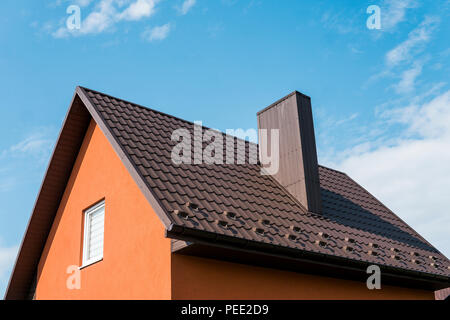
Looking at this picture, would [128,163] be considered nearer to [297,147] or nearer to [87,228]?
[87,228]

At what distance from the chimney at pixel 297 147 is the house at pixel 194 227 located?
0.03 m

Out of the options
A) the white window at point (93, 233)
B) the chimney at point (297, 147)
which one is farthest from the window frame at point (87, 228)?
the chimney at point (297, 147)

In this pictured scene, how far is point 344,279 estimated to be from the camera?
967 cm

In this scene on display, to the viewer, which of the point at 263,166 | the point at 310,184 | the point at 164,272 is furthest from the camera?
the point at 263,166

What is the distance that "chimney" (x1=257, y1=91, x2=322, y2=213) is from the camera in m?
10.8

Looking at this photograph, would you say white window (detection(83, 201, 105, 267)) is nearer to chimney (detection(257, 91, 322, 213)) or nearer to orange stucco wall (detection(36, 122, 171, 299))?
orange stucco wall (detection(36, 122, 171, 299))

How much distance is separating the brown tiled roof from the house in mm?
35

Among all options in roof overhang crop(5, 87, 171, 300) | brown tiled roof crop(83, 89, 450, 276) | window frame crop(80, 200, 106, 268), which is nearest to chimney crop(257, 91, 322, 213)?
brown tiled roof crop(83, 89, 450, 276)

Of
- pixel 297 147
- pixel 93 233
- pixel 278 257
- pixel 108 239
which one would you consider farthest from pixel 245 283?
pixel 297 147

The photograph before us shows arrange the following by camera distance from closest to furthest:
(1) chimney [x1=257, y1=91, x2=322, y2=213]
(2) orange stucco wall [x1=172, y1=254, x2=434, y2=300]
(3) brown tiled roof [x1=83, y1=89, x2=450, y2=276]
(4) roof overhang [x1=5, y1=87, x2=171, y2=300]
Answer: (2) orange stucco wall [x1=172, y1=254, x2=434, y2=300], (3) brown tiled roof [x1=83, y1=89, x2=450, y2=276], (4) roof overhang [x1=5, y1=87, x2=171, y2=300], (1) chimney [x1=257, y1=91, x2=322, y2=213]

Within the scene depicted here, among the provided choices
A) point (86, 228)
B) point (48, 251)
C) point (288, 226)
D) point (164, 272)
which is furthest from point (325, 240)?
point (48, 251)

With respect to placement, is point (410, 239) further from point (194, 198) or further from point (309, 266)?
point (194, 198)

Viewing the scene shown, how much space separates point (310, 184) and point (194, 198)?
3.48 m

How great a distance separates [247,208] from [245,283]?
1405 millimetres
